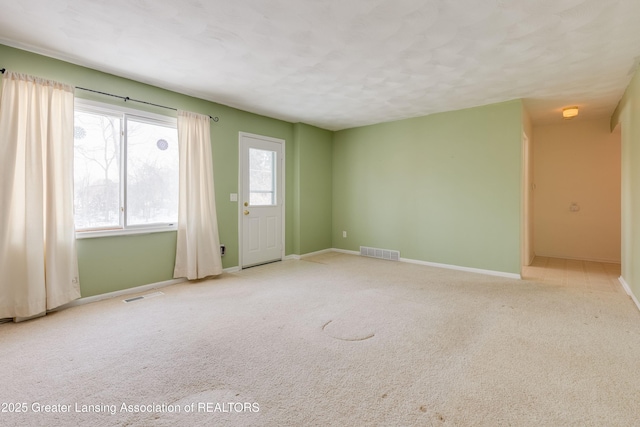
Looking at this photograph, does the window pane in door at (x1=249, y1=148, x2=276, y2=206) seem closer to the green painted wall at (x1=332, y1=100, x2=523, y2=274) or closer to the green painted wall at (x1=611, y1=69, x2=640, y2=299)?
the green painted wall at (x1=332, y1=100, x2=523, y2=274)

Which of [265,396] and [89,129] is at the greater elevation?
[89,129]

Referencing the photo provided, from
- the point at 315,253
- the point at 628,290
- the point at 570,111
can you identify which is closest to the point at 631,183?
the point at 628,290

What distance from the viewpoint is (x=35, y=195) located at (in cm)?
306

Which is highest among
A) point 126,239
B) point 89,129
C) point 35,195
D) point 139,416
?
point 89,129

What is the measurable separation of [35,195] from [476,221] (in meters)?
5.55

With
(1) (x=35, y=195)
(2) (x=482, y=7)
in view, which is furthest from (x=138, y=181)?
(2) (x=482, y=7)

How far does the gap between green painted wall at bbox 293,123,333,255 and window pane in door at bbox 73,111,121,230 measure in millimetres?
3019

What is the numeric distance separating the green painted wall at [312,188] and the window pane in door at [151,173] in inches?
91.5

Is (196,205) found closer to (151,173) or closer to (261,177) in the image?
(151,173)

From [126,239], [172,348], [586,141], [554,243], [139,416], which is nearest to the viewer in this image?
[139,416]

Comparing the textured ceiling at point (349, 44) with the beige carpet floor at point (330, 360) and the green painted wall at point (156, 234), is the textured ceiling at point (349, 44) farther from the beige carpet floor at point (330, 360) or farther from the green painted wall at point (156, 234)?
the beige carpet floor at point (330, 360)

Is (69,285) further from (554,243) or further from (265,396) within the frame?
(554,243)

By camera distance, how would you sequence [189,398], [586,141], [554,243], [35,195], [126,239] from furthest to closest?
[554,243] → [586,141] → [126,239] → [35,195] → [189,398]

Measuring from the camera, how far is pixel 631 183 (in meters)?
3.69
